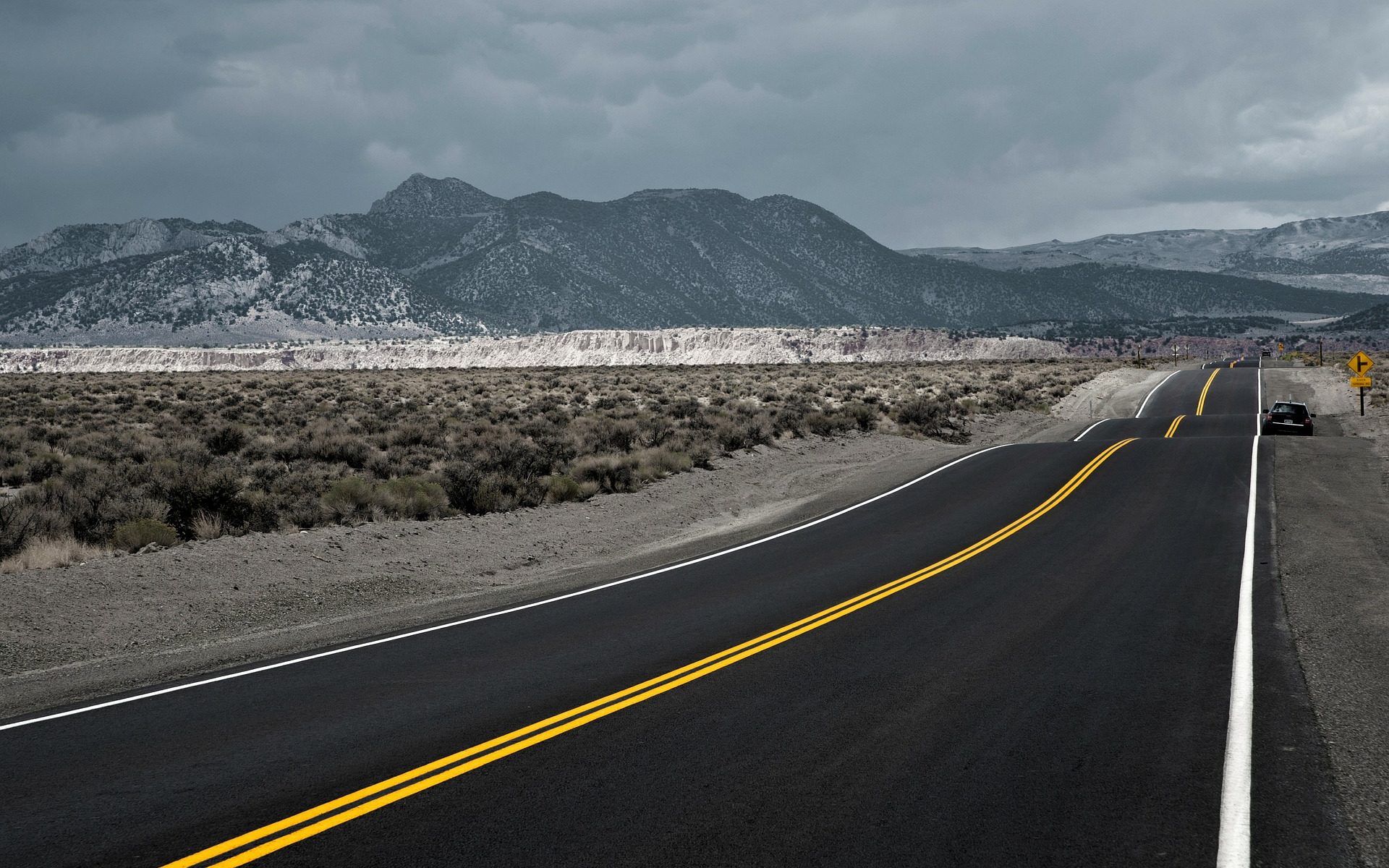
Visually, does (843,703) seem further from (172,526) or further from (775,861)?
(172,526)

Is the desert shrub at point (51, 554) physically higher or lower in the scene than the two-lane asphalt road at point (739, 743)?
higher

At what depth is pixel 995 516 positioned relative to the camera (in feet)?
61.5

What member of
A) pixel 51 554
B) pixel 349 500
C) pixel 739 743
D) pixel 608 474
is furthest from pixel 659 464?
pixel 739 743

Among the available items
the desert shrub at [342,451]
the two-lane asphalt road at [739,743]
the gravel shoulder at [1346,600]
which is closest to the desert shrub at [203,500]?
the two-lane asphalt road at [739,743]

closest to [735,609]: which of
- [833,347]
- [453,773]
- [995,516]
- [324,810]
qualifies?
[453,773]

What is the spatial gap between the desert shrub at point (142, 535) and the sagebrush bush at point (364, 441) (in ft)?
0.14

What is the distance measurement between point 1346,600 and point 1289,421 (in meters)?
24.4

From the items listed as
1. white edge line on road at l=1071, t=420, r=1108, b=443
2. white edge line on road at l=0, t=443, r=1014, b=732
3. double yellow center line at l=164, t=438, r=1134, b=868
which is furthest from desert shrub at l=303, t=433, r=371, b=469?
white edge line on road at l=1071, t=420, r=1108, b=443

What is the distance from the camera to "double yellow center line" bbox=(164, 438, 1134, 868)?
17.9 feet

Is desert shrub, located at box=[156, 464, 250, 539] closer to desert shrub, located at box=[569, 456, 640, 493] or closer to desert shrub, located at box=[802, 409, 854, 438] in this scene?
desert shrub, located at box=[569, 456, 640, 493]

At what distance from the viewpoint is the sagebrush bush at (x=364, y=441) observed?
1662cm

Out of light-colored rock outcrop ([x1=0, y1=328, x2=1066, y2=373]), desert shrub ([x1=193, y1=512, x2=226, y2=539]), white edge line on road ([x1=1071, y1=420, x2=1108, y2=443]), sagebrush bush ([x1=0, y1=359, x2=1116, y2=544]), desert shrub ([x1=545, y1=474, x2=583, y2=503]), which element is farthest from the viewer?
light-colored rock outcrop ([x1=0, y1=328, x2=1066, y2=373])

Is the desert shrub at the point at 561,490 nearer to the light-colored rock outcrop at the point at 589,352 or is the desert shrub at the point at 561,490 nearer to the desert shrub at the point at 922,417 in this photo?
the desert shrub at the point at 922,417

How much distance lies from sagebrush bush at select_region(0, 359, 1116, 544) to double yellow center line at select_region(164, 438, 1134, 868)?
32.0ft
